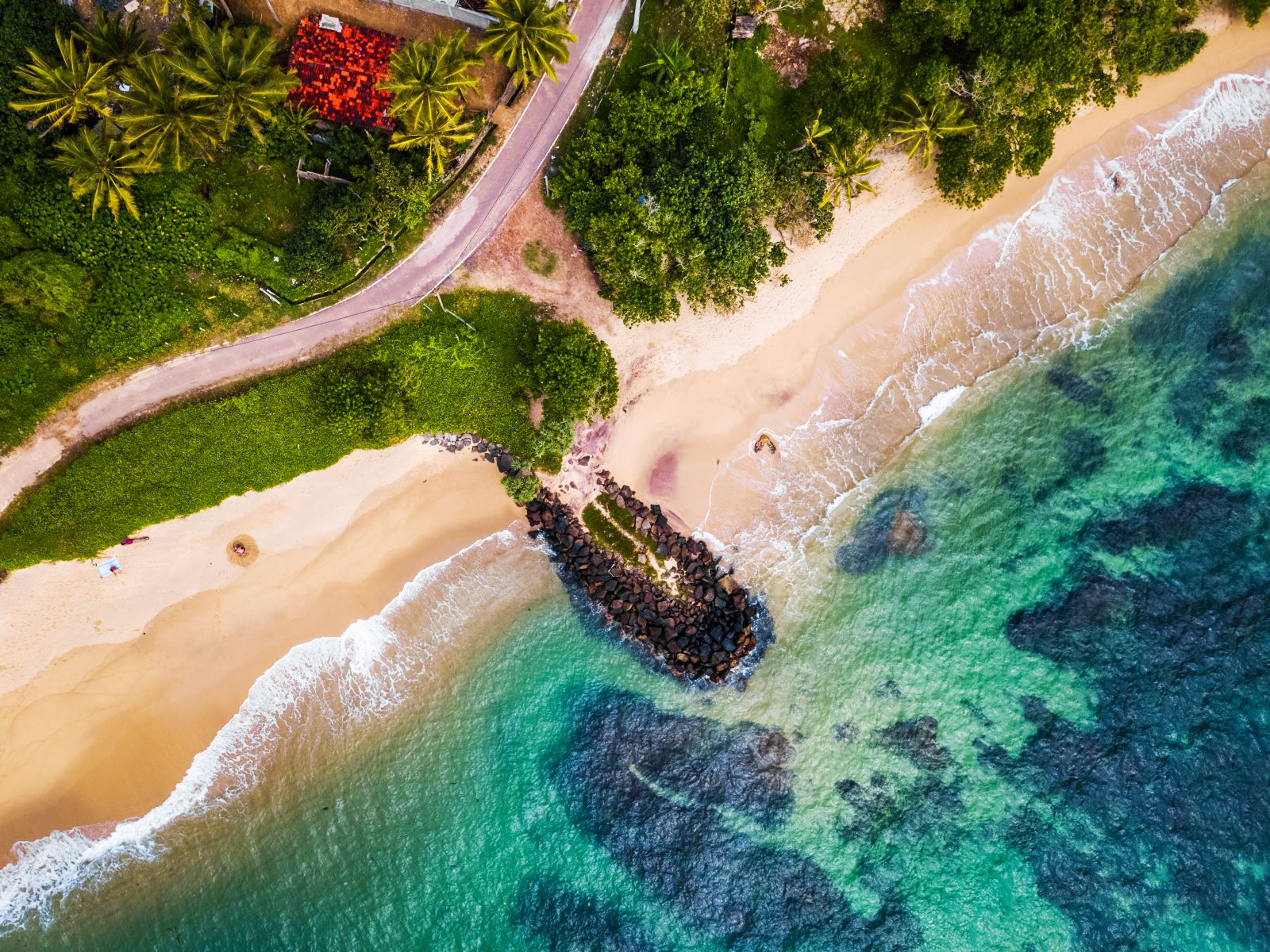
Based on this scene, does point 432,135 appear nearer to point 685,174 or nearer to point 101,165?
point 685,174

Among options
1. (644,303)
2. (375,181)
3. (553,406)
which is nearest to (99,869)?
(553,406)

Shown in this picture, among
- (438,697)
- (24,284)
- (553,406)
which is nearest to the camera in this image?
(24,284)

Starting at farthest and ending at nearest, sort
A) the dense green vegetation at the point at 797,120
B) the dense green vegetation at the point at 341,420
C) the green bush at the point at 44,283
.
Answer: the dense green vegetation at the point at 341,420 < the dense green vegetation at the point at 797,120 < the green bush at the point at 44,283

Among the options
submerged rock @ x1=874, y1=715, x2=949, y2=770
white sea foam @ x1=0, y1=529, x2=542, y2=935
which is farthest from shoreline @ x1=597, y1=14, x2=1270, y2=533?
submerged rock @ x1=874, y1=715, x2=949, y2=770

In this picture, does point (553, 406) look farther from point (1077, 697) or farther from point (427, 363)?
point (1077, 697)

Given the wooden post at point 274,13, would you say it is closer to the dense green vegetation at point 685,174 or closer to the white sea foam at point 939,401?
the dense green vegetation at point 685,174

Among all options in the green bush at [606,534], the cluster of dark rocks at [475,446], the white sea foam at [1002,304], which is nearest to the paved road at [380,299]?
the cluster of dark rocks at [475,446]
